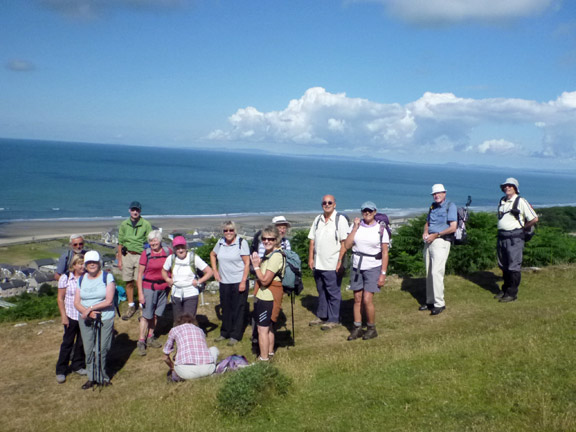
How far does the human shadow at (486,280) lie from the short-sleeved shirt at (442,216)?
286 centimetres

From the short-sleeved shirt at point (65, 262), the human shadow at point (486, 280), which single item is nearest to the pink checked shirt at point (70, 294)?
the short-sleeved shirt at point (65, 262)

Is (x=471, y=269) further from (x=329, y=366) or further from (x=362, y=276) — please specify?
(x=329, y=366)

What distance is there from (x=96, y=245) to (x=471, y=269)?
103 ft

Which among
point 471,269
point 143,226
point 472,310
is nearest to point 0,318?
point 143,226

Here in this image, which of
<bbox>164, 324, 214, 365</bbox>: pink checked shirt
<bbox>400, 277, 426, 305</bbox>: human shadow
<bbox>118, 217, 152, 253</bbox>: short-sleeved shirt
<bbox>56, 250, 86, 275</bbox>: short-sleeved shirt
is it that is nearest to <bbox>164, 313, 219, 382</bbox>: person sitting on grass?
<bbox>164, 324, 214, 365</bbox>: pink checked shirt

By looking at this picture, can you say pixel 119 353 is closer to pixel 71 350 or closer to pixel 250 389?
pixel 71 350

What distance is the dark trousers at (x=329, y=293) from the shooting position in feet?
27.4

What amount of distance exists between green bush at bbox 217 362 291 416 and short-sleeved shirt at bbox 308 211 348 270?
9.61ft

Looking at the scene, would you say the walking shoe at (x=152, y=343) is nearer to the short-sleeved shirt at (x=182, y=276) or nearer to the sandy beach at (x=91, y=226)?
the short-sleeved shirt at (x=182, y=276)

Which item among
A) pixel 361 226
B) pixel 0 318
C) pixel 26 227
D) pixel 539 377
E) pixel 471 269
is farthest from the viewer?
pixel 26 227

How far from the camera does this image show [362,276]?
25.0ft

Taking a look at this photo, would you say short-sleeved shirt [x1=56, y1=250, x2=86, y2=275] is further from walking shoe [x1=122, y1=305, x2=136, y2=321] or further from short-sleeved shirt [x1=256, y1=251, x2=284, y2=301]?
short-sleeved shirt [x1=256, y1=251, x2=284, y2=301]

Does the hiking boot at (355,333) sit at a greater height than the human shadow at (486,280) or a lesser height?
lesser

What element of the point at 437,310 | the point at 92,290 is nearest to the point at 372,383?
the point at 92,290
